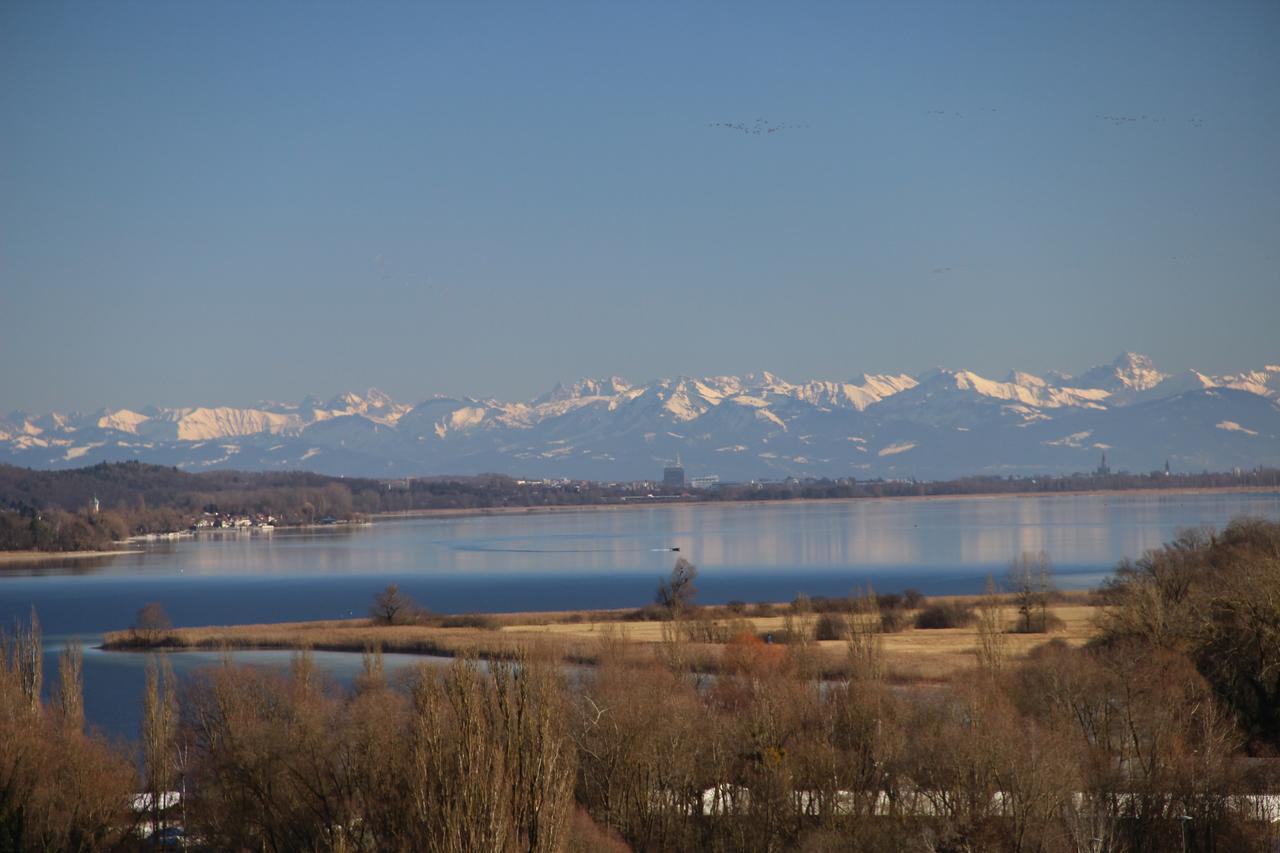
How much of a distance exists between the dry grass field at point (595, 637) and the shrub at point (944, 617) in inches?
33.4

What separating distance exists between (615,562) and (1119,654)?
7975cm

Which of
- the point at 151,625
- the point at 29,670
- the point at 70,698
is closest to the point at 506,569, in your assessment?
the point at 151,625

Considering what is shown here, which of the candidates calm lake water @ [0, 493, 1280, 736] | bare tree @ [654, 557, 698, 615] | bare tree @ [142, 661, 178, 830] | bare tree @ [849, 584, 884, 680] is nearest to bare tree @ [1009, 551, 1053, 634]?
bare tree @ [849, 584, 884, 680]

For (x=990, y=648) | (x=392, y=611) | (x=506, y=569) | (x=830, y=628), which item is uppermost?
(x=990, y=648)

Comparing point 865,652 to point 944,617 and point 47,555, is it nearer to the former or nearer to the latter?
point 944,617

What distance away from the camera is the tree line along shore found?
59.0 feet

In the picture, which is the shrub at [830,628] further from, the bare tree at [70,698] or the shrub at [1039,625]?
the bare tree at [70,698]

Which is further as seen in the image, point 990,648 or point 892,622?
point 892,622

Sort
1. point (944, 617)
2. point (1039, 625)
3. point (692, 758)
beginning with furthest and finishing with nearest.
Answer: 1. point (944, 617)
2. point (1039, 625)
3. point (692, 758)

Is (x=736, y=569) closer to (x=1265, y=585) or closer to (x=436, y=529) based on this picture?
(x=1265, y=585)

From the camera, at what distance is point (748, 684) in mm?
33812

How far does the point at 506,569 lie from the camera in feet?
347

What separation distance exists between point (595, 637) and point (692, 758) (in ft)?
88.2

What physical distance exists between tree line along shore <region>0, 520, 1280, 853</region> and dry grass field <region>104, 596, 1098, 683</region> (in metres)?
8.42
